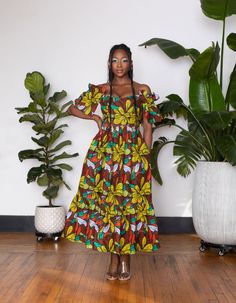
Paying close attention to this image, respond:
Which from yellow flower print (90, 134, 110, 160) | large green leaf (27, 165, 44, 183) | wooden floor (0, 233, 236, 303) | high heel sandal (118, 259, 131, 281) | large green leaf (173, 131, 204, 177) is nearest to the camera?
wooden floor (0, 233, 236, 303)

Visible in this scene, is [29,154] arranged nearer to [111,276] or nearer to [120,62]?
[120,62]

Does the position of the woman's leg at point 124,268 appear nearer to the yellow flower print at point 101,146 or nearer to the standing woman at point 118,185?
the standing woman at point 118,185

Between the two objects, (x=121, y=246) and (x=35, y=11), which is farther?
(x=35, y=11)

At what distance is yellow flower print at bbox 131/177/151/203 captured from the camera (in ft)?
9.12

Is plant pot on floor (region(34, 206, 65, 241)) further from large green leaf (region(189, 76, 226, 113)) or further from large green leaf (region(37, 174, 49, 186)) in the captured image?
large green leaf (region(189, 76, 226, 113))

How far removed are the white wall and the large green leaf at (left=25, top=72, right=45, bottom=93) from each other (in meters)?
0.27

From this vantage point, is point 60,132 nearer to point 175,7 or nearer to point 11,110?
point 11,110

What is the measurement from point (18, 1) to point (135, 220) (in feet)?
7.51

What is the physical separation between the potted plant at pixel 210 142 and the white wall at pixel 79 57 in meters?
0.44

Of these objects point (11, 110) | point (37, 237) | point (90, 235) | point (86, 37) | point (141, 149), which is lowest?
point (37, 237)

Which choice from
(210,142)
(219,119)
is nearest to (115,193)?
(219,119)

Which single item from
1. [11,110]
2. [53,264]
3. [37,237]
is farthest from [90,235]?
[11,110]

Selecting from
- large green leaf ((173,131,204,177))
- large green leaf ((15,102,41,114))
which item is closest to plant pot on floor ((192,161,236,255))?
large green leaf ((173,131,204,177))

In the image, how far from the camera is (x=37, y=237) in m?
3.88
